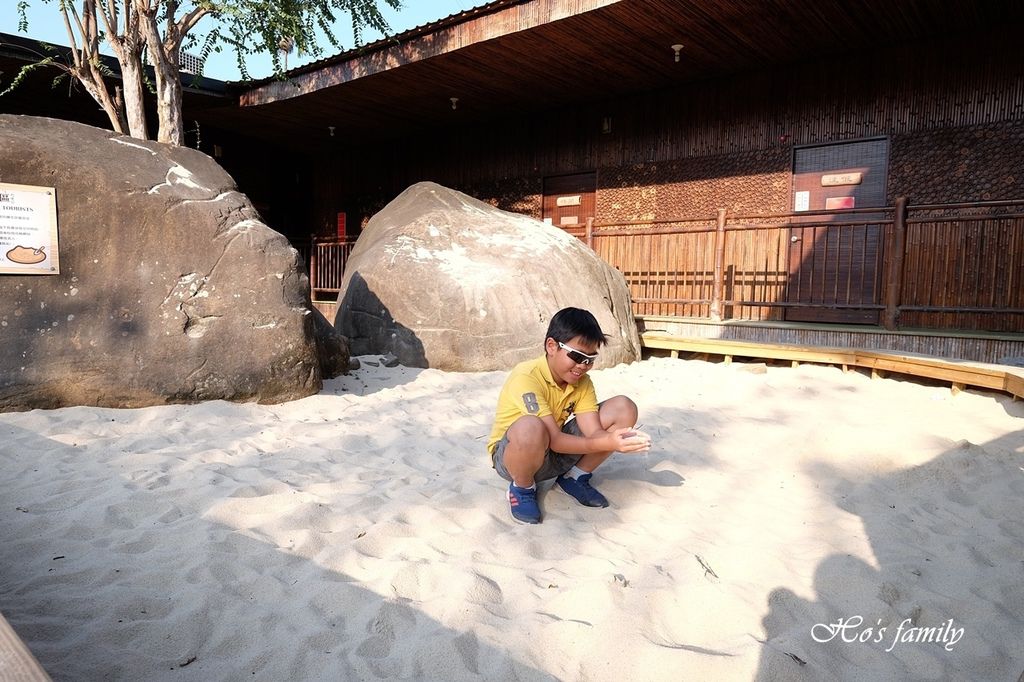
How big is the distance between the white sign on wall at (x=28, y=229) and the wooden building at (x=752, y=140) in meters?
5.47

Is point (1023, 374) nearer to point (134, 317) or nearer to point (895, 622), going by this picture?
point (895, 622)

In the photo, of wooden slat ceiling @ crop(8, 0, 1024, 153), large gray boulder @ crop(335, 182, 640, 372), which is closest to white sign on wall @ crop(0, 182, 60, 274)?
large gray boulder @ crop(335, 182, 640, 372)

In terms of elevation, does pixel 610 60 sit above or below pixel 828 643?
above

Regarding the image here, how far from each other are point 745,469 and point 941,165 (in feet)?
21.5

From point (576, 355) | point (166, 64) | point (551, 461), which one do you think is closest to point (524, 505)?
point (551, 461)

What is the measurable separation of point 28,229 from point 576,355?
369cm

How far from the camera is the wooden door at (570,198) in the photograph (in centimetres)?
1066

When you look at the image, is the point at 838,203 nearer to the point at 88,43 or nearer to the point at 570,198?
the point at 570,198

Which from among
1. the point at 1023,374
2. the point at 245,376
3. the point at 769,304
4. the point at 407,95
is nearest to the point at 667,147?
the point at 769,304

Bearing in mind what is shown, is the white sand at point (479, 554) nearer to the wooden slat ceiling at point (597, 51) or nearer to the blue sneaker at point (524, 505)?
the blue sneaker at point (524, 505)

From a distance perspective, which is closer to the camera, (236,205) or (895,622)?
(895,622)

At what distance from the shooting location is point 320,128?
12.4 meters

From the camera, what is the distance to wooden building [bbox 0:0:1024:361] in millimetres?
6734

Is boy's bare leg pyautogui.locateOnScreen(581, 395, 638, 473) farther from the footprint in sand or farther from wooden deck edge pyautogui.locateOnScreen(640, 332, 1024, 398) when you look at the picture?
wooden deck edge pyautogui.locateOnScreen(640, 332, 1024, 398)
